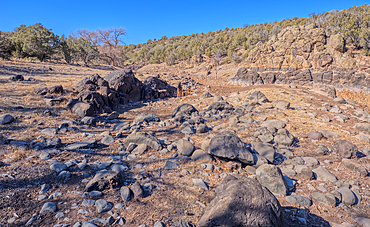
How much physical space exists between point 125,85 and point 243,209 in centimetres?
1150

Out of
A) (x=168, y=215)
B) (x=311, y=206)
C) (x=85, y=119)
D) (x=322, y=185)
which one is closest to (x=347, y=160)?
(x=322, y=185)

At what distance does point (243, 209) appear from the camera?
2.11m

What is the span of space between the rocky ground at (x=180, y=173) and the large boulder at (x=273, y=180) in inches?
0.8

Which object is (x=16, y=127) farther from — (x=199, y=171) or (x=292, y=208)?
(x=292, y=208)

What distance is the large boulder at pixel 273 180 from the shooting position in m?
3.44

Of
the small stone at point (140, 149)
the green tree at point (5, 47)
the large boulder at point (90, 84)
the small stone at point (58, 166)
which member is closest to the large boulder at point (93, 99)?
the large boulder at point (90, 84)

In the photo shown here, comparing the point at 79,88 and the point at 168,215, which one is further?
the point at 79,88

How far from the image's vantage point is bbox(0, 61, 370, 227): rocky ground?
8.02 ft

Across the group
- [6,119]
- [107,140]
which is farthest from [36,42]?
[107,140]

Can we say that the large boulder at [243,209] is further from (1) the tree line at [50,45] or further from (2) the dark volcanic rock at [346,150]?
(1) the tree line at [50,45]

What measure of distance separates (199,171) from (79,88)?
940 cm

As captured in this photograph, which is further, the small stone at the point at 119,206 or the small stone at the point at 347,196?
the small stone at the point at 347,196

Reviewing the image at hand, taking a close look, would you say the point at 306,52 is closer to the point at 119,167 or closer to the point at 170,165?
the point at 170,165

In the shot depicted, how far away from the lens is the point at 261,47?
20453 millimetres
